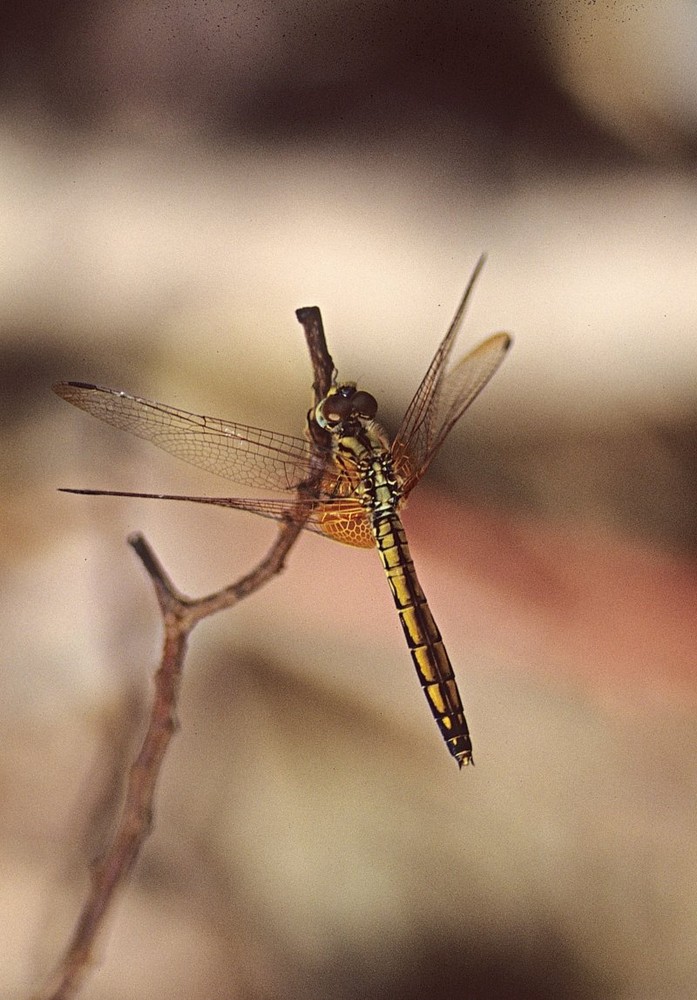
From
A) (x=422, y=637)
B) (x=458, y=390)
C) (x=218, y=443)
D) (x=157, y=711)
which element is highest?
(x=458, y=390)

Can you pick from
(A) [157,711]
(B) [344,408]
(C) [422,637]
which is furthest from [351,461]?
(A) [157,711]

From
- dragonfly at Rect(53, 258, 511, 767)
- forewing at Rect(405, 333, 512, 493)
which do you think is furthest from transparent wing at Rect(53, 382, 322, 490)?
forewing at Rect(405, 333, 512, 493)

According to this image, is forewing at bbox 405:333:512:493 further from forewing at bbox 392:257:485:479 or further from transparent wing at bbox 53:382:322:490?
transparent wing at bbox 53:382:322:490

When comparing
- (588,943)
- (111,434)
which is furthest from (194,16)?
(588,943)

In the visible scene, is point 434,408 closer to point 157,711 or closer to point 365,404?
point 365,404

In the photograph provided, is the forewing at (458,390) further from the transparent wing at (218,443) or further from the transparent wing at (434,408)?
the transparent wing at (218,443)

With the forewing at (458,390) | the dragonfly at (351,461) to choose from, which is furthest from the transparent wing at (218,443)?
the forewing at (458,390)
